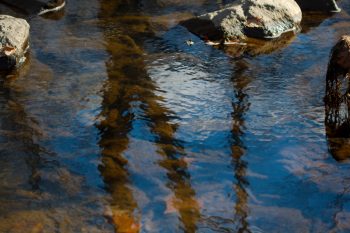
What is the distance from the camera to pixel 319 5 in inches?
386

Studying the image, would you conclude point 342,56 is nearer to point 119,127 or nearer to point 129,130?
point 129,130

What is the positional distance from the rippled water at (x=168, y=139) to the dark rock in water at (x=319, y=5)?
132 centimetres

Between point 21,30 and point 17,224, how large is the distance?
432 centimetres

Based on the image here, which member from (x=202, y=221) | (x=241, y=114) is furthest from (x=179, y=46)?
(x=202, y=221)

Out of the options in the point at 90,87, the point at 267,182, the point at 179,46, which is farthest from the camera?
the point at 179,46

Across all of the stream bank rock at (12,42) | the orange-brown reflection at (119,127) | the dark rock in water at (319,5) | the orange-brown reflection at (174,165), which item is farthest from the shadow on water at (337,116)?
the dark rock in water at (319,5)

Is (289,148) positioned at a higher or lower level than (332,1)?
lower

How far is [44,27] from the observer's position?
29.7 feet

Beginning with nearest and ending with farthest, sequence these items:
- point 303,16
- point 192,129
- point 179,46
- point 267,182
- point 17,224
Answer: point 17,224
point 267,182
point 192,129
point 179,46
point 303,16

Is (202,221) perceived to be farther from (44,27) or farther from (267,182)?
(44,27)

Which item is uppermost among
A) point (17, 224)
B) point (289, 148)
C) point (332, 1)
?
point (332, 1)

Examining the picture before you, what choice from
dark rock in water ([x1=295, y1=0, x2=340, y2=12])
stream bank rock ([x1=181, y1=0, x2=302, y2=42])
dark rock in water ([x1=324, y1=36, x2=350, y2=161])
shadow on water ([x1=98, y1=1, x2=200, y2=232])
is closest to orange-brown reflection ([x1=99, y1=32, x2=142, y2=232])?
shadow on water ([x1=98, y1=1, x2=200, y2=232])

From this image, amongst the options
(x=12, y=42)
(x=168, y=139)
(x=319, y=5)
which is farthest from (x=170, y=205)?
(x=319, y=5)

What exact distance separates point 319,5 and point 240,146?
5333mm
